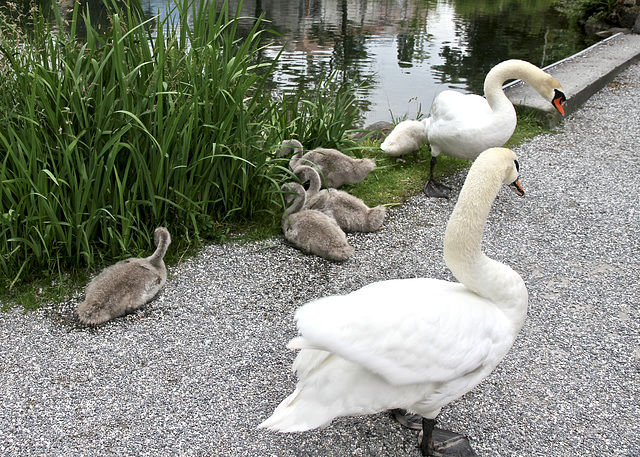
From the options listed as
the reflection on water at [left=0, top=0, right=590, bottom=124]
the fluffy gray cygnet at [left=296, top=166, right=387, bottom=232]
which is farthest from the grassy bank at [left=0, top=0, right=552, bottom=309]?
the reflection on water at [left=0, top=0, right=590, bottom=124]

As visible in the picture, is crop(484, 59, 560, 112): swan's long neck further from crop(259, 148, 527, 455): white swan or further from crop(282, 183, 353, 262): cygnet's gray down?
crop(259, 148, 527, 455): white swan

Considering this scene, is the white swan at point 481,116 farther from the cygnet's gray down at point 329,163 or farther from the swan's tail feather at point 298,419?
the swan's tail feather at point 298,419

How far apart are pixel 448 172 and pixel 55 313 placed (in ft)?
14.4

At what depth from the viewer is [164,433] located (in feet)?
9.42

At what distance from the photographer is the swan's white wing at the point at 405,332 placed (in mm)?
2381

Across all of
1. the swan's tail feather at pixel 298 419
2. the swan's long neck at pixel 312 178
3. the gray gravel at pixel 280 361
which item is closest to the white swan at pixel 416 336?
the swan's tail feather at pixel 298 419

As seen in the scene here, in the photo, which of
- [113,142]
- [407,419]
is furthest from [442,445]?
[113,142]

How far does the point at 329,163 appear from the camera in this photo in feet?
17.4

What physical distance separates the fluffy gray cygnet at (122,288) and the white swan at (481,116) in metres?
3.00

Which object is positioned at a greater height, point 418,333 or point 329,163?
point 418,333

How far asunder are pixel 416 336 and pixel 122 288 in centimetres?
212

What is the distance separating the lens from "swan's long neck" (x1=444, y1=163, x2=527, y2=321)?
108 inches

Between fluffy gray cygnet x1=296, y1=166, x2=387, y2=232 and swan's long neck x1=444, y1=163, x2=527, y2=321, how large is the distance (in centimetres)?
208

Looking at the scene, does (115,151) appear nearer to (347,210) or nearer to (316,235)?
(316,235)
